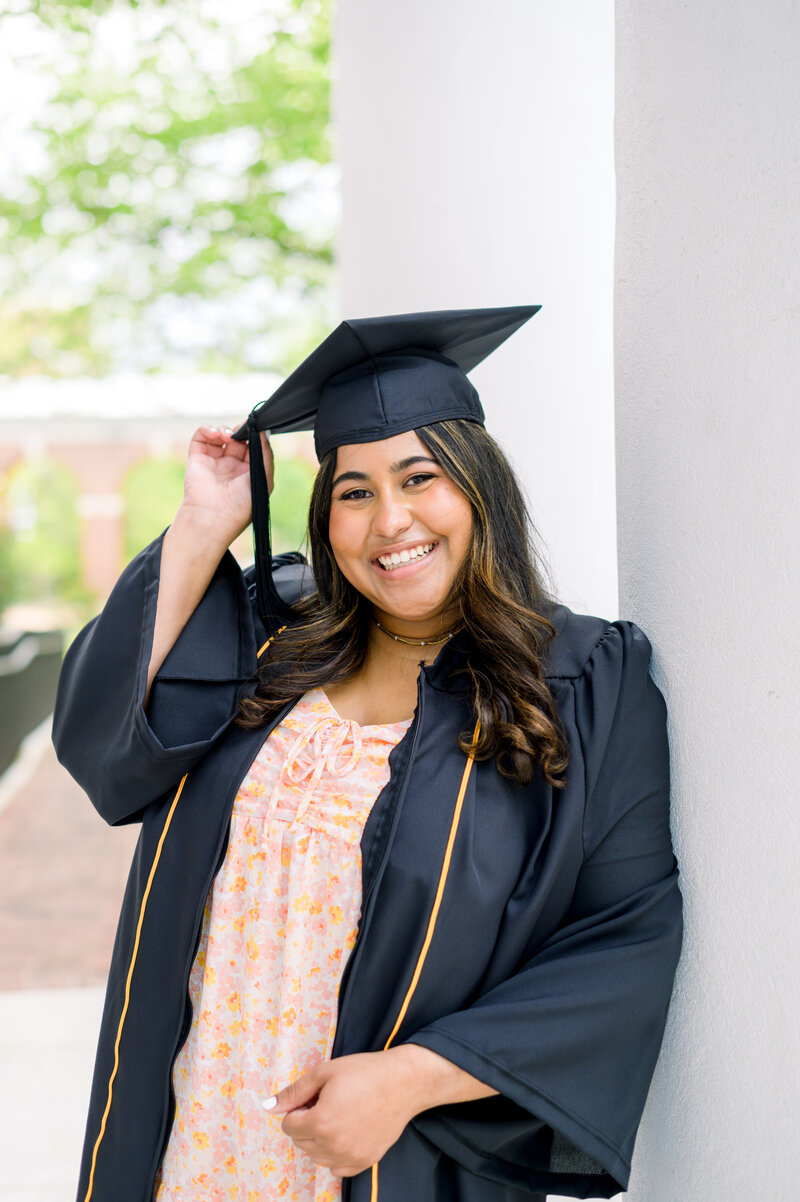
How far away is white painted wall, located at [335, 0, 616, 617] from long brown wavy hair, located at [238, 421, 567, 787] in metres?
0.73

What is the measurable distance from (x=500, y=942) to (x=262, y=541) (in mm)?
896

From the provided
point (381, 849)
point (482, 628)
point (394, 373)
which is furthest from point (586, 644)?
point (394, 373)

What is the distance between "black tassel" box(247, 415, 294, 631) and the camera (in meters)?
2.06

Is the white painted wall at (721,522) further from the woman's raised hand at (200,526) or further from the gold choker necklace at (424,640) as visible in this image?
the woman's raised hand at (200,526)

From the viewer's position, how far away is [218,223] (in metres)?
9.18

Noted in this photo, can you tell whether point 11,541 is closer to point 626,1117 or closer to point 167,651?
point 167,651

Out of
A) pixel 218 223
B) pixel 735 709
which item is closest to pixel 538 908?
pixel 735 709

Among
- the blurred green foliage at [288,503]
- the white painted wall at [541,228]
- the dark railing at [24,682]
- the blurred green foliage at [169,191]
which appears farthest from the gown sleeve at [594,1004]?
the blurred green foliage at [288,503]

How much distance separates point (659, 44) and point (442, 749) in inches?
43.1

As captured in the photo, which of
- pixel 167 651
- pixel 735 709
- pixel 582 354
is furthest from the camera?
pixel 582 354

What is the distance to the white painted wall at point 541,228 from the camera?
2.69 metres

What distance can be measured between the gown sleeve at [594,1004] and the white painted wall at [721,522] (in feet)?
0.15

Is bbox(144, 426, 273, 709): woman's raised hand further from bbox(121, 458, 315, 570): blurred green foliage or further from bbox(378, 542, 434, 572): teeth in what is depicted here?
bbox(121, 458, 315, 570): blurred green foliage

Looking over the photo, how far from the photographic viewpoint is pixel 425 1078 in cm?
144
